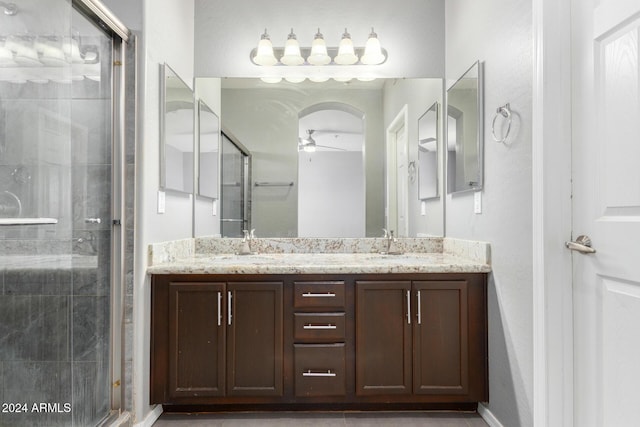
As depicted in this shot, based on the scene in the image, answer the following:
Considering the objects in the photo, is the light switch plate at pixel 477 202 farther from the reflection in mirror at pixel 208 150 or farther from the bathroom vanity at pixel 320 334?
the reflection in mirror at pixel 208 150

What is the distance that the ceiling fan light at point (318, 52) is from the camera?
8.63ft

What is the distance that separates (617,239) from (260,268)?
151 cm

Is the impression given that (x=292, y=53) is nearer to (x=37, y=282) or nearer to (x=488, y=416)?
(x=37, y=282)

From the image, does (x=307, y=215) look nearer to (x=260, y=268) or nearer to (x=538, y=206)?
(x=260, y=268)

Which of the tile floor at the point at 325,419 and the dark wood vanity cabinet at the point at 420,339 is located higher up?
the dark wood vanity cabinet at the point at 420,339

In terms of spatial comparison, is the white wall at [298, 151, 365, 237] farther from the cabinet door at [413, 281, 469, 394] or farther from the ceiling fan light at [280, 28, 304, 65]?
the cabinet door at [413, 281, 469, 394]

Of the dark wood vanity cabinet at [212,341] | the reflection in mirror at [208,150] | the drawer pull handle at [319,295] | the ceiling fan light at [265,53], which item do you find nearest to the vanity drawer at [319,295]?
the drawer pull handle at [319,295]

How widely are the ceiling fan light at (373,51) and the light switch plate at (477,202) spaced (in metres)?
1.14

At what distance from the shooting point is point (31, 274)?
1620 mm

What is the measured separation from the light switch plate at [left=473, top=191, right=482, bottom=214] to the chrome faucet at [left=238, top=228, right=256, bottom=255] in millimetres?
1412

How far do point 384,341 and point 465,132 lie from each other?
1272 millimetres

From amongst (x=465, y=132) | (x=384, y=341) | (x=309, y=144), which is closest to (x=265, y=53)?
(x=309, y=144)

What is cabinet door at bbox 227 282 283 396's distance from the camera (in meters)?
2.07

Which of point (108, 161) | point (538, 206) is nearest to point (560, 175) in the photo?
point (538, 206)
